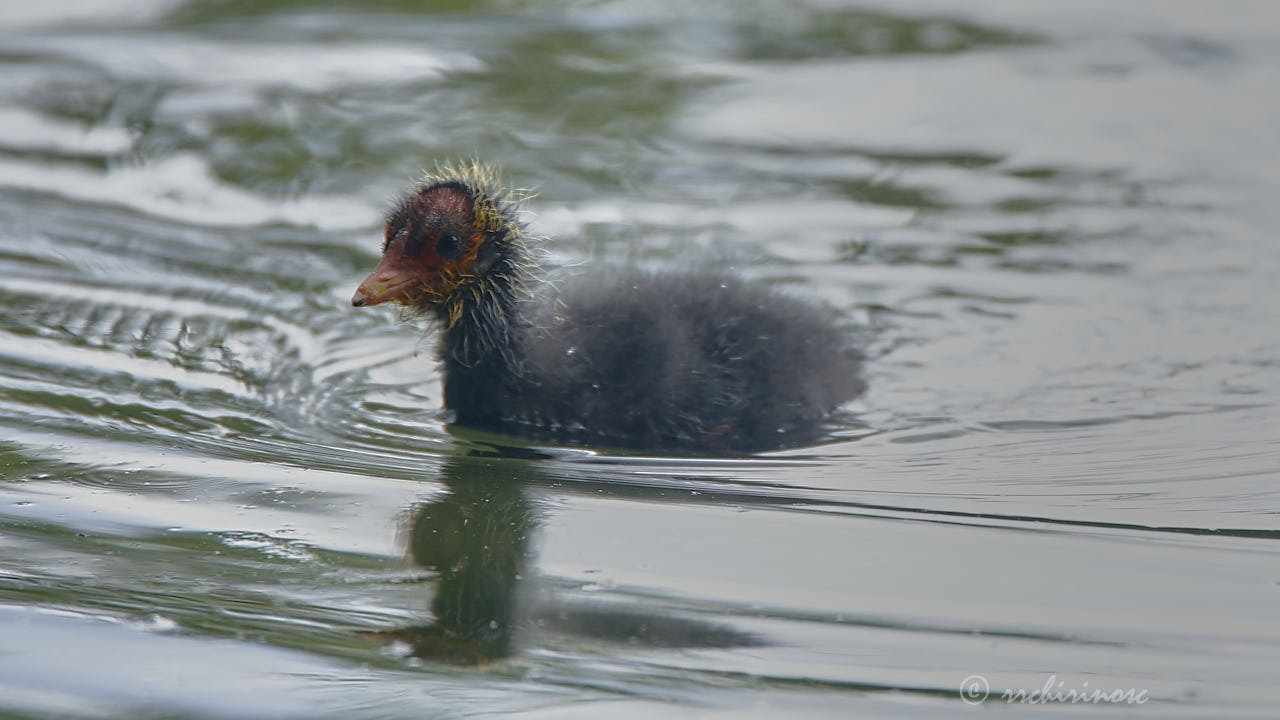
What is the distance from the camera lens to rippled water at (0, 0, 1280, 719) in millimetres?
3375

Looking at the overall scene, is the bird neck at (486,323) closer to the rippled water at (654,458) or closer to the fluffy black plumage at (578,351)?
the fluffy black plumage at (578,351)

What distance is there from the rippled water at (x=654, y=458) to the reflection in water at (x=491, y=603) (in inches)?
0.6

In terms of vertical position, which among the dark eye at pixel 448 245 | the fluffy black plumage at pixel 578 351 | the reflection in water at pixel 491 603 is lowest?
the reflection in water at pixel 491 603

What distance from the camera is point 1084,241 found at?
7.31m

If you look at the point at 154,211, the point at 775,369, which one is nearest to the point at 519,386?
the point at 775,369

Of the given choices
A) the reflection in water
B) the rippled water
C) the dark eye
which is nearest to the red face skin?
the dark eye

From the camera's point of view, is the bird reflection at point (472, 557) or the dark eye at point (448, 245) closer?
the bird reflection at point (472, 557)

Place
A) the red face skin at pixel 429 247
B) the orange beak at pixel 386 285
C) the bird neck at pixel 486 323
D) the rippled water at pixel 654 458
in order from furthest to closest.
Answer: the bird neck at pixel 486 323 → the red face skin at pixel 429 247 → the orange beak at pixel 386 285 → the rippled water at pixel 654 458

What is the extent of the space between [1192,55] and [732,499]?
6832mm

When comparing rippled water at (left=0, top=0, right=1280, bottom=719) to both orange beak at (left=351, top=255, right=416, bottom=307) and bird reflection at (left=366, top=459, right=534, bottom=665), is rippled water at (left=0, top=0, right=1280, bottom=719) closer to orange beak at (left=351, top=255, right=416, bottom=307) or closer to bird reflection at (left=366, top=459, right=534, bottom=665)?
bird reflection at (left=366, top=459, right=534, bottom=665)

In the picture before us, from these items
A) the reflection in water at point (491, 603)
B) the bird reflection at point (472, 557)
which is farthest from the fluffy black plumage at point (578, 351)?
the reflection in water at point (491, 603)

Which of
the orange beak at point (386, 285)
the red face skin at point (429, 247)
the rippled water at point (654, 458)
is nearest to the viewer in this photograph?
the rippled water at point (654, 458)

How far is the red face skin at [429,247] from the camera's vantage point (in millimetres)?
5062

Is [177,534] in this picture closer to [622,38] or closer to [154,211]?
[154,211]
